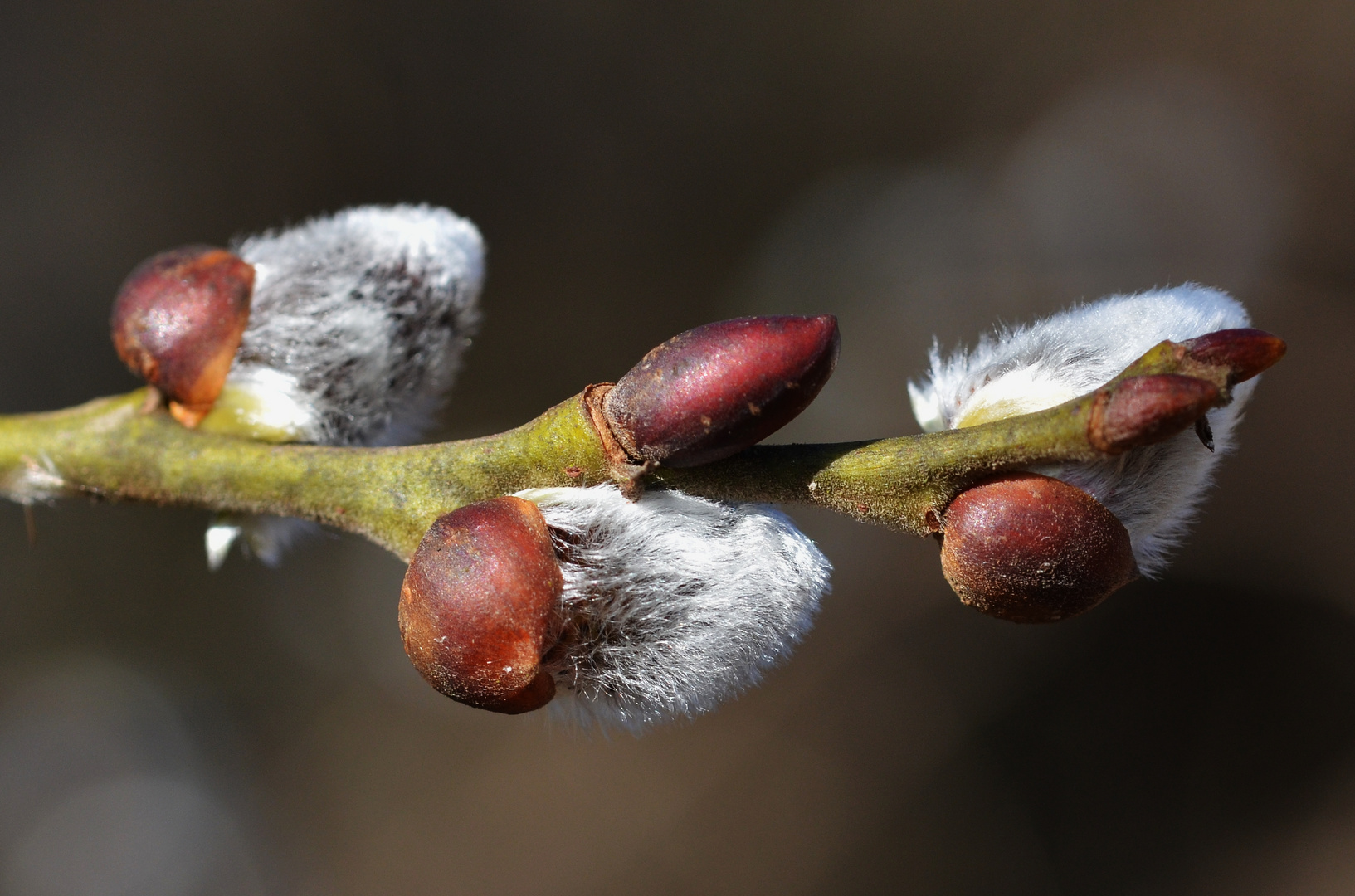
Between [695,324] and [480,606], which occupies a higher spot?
[480,606]

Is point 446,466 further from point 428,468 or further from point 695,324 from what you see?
point 695,324

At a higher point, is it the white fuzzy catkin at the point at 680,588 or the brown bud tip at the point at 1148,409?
the brown bud tip at the point at 1148,409

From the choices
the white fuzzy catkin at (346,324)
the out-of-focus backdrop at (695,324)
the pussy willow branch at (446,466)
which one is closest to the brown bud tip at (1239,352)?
the pussy willow branch at (446,466)

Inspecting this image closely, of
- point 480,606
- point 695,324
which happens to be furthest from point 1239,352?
point 695,324

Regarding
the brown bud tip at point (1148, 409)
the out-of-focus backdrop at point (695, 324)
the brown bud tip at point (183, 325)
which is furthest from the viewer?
the out-of-focus backdrop at point (695, 324)

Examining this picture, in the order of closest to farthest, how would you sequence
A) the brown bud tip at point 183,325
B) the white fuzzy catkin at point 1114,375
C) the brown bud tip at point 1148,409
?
1. the brown bud tip at point 1148,409
2. the white fuzzy catkin at point 1114,375
3. the brown bud tip at point 183,325

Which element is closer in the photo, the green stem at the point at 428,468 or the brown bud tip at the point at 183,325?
the green stem at the point at 428,468

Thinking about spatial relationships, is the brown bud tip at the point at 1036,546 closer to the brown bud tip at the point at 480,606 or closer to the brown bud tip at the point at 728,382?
the brown bud tip at the point at 728,382
